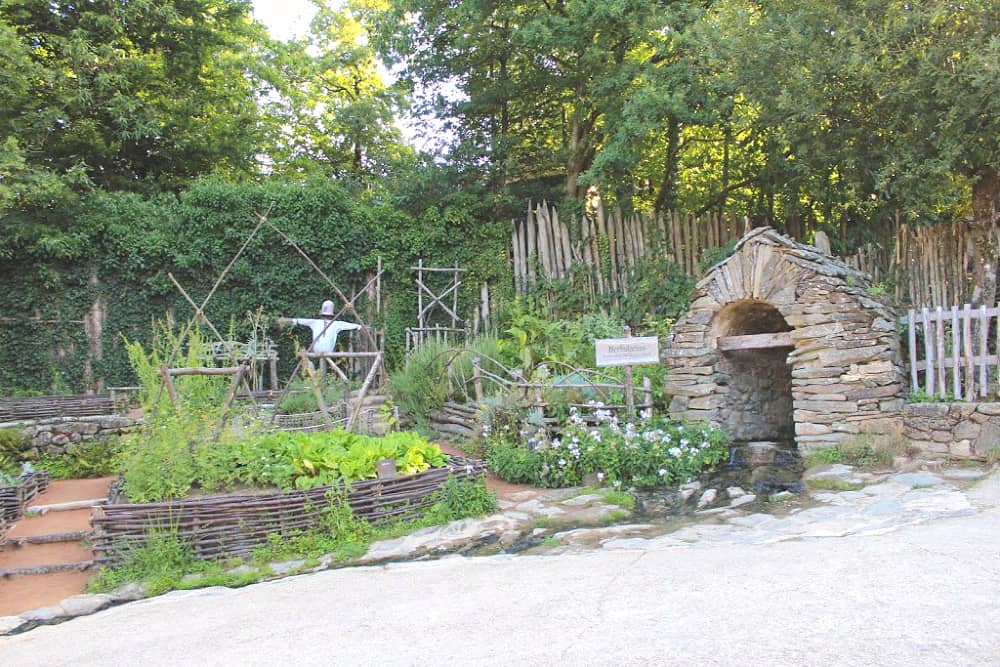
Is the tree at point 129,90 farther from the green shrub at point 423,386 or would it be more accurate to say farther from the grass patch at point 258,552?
the grass patch at point 258,552

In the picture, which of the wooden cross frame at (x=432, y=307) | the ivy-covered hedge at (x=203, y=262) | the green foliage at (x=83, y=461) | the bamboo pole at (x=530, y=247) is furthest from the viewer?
the wooden cross frame at (x=432, y=307)

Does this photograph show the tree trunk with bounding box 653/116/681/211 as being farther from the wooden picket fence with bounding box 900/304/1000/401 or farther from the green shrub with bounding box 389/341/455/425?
the wooden picket fence with bounding box 900/304/1000/401

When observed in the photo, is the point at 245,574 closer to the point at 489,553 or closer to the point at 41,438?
the point at 489,553

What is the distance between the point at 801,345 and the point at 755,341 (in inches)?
21.4

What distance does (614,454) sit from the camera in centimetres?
760

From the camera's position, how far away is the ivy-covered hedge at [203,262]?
40.7 feet

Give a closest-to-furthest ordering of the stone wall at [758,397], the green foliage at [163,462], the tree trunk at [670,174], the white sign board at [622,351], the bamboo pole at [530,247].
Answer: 1. the green foliage at [163,462]
2. the white sign board at [622,351]
3. the stone wall at [758,397]
4. the tree trunk at [670,174]
5. the bamboo pole at [530,247]

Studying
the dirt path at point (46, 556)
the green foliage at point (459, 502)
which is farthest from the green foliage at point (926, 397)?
the dirt path at point (46, 556)

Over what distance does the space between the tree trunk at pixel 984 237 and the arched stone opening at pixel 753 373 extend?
223 centimetres

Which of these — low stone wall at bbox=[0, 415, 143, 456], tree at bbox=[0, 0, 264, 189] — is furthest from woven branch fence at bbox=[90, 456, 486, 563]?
tree at bbox=[0, 0, 264, 189]

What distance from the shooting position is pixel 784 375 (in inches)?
395

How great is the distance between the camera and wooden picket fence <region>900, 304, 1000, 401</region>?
24.8ft

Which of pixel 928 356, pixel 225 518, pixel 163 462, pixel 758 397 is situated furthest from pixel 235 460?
pixel 928 356

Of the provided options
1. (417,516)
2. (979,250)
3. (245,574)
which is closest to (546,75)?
(979,250)
